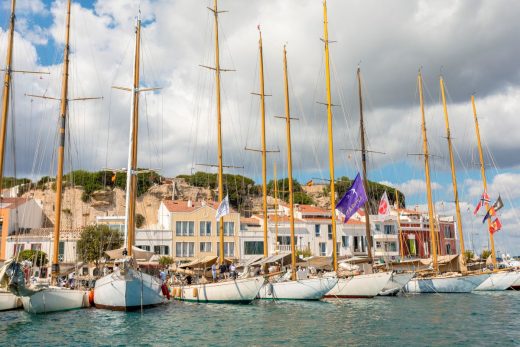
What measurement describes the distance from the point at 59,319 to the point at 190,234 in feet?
127

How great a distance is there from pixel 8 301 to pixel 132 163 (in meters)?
11.2

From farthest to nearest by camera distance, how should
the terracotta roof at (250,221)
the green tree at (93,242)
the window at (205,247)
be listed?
the terracotta roof at (250,221) < the window at (205,247) < the green tree at (93,242)

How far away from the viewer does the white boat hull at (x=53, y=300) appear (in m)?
26.8

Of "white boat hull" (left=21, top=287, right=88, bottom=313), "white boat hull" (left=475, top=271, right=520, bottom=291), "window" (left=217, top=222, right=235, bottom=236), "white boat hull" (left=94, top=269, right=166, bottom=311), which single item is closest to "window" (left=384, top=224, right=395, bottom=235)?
"window" (left=217, top=222, right=235, bottom=236)

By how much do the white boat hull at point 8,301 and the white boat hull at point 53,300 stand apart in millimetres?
1553

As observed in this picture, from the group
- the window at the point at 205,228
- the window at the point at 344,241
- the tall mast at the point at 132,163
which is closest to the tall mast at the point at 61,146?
the tall mast at the point at 132,163

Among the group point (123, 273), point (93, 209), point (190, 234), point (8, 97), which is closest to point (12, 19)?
point (8, 97)

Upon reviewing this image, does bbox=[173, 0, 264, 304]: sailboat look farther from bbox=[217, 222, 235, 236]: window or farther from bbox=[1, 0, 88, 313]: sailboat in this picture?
bbox=[217, 222, 235, 236]: window

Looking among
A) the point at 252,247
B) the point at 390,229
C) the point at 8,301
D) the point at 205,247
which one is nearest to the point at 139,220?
the point at 205,247

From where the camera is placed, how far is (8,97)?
98.2 ft

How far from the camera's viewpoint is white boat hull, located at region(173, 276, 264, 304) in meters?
30.9

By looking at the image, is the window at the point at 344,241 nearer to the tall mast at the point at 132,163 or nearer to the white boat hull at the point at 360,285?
the white boat hull at the point at 360,285

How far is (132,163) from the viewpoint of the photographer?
31.7 m

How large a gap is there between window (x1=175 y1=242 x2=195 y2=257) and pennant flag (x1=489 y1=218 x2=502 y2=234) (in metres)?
36.6
